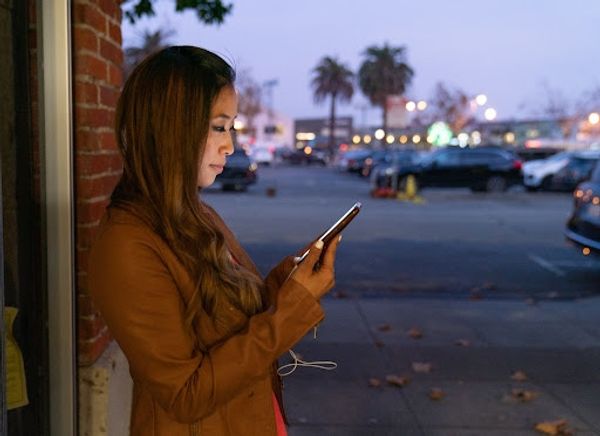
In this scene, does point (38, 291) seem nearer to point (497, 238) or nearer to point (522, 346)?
point (522, 346)

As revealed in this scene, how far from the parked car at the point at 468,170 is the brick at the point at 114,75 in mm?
20979

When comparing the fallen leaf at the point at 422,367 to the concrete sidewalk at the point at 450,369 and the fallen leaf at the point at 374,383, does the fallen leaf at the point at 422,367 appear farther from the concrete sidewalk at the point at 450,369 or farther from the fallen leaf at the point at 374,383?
the fallen leaf at the point at 374,383

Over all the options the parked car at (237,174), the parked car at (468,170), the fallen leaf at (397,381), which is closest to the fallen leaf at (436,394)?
the fallen leaf at (397,381)

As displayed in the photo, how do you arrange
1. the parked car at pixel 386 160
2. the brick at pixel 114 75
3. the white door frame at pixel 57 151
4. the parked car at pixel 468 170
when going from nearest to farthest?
1. the white door frame at pixel 57 151
2. the brick at pixel 114 75
3. the parked car at pixel 468 170
4. the parked car at pixel 386 160

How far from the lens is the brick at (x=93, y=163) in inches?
106

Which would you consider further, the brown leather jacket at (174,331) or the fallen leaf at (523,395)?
the fallen leaf at (523,395)

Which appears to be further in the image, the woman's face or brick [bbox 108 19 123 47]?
brick [bbox 108 19 123 47]

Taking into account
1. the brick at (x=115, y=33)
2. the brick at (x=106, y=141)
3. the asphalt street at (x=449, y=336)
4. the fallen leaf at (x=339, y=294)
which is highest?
the brick at (x=115, y=33)

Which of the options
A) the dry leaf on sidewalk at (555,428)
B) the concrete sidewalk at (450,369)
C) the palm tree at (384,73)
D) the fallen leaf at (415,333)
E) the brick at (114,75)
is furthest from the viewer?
the palm tree at (384,73)

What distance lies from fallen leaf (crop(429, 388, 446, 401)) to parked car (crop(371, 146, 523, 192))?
63.5ft

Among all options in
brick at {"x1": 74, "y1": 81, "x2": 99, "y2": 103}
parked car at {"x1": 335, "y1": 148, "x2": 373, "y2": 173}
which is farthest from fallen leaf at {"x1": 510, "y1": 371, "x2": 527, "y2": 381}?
parked car at {"x1": 335, "y1": 148, "x2": 373, "y2": 173}

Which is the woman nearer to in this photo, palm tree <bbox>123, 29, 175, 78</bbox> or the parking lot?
the parking lot

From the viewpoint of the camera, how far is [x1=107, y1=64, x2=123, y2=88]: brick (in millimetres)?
2989

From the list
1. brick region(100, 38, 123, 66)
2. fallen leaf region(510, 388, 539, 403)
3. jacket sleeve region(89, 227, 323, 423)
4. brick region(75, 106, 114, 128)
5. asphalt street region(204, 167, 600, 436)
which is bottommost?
asphalt street region(204, 167, 600, 436)
